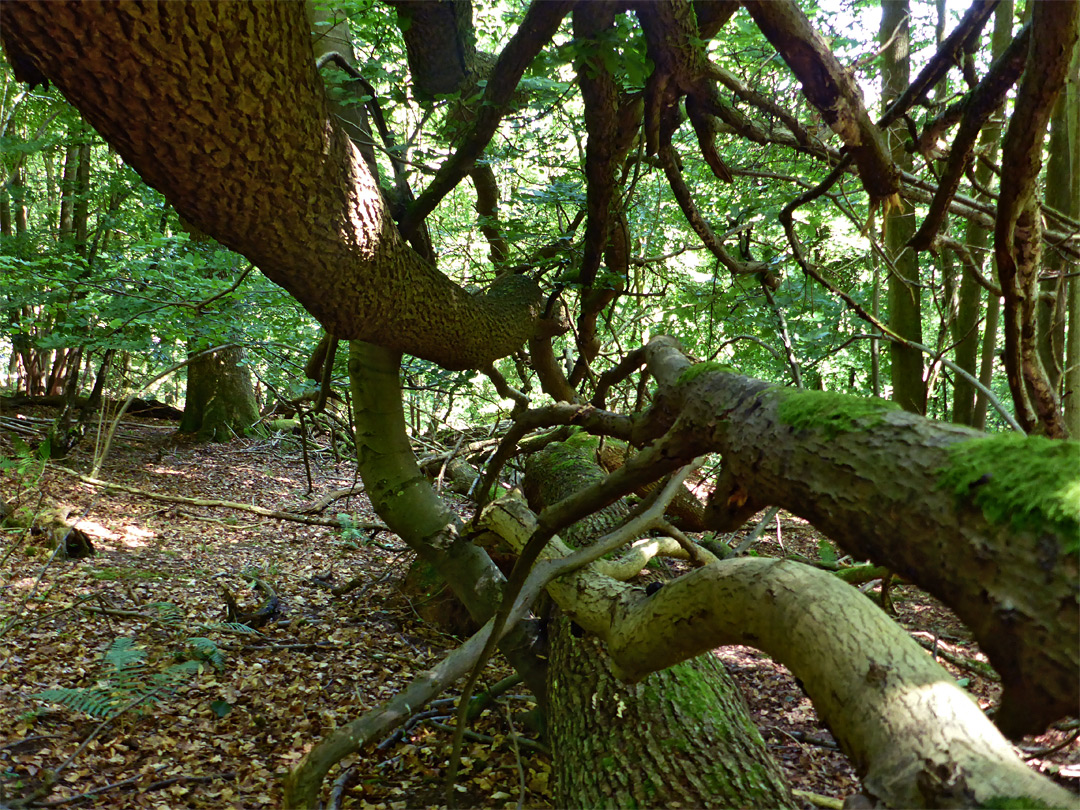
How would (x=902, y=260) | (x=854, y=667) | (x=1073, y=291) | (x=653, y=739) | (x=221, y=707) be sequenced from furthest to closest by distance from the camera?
(x=902, y=260) < (x=1073, y=291) < (x=221, y=707) < (x=653, y=739) < (x=854, y=667)

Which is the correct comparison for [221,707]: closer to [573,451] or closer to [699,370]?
[699,370]

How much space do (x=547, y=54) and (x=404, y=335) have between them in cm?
167

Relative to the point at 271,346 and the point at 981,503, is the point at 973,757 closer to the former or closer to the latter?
the point at 981,503

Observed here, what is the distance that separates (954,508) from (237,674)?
13.1 feet

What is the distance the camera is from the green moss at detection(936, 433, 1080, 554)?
1.02 metres

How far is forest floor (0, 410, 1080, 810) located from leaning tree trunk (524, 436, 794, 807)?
285 mm

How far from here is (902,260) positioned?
209 inches

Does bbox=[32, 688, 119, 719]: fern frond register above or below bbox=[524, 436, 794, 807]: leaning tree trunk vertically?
below

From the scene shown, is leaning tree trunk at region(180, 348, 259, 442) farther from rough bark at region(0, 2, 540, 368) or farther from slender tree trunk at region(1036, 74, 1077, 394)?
slender tree trunk at region(1036, 74, 1077, 394)

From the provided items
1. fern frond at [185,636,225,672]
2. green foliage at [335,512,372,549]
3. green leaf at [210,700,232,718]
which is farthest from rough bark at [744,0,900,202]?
green foliage at [335,512,372,549]

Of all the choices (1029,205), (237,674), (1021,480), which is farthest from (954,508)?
(237,674)

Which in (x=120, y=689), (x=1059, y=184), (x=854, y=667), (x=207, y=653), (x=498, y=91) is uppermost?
(x=1059, y=184)

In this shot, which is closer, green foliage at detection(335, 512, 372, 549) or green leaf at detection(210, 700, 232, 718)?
green leaf at detection(210, 700, 232, 718)

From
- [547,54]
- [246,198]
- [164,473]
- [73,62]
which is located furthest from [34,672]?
[164,473]
